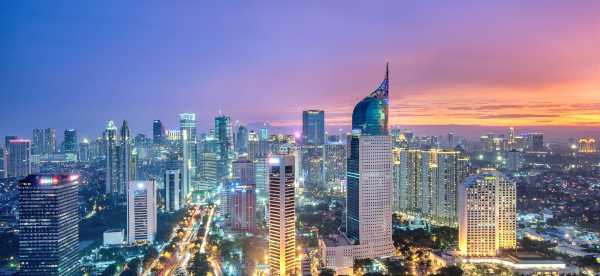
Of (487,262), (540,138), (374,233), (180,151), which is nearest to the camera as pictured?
(487,262)

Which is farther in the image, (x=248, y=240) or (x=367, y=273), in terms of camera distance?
(x=248, y=240)

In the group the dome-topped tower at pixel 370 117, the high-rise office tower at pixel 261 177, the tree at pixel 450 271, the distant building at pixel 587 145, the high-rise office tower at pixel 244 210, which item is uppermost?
the dome-topped tower at pixel 370 117

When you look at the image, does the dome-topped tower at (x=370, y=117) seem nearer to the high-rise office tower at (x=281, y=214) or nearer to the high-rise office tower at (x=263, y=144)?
the high-rise office tower at (x=281, y=214)

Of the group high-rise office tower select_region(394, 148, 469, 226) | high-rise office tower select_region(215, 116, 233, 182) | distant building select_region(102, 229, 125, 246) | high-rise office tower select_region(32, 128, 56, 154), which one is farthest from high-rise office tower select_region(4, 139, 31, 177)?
high-rise office tower select_region(394, 148, 469, 226)

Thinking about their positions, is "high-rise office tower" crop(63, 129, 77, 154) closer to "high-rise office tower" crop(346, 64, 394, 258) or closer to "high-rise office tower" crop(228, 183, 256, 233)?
"high-rise office tower" crop(228, 183, 256, 233)

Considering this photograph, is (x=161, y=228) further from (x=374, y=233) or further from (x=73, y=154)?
(x=73, y=154)

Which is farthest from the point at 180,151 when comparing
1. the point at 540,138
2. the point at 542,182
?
the point at 540,138

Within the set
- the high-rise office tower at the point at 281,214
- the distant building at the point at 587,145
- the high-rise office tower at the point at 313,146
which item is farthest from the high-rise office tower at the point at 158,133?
the distant building at the point at 587,145
